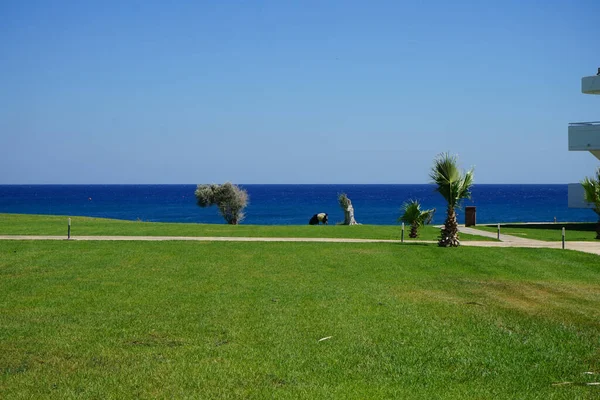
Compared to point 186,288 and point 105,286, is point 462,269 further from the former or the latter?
point 105,286

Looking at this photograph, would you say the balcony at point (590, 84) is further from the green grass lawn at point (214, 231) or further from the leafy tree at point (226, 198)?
the leafy tree at point (226, 198)

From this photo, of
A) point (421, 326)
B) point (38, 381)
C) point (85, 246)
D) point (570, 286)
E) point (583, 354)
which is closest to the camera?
point (38, 381)

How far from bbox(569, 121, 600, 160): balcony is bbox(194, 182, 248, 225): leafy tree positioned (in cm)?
3010

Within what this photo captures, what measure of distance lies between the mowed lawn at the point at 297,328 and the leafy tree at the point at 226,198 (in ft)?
131

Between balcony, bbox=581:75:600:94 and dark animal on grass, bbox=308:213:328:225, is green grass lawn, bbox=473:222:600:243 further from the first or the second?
dark animal on grass, bbox=308:213:328:225

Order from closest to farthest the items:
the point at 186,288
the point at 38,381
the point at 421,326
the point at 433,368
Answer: the point at 38,381
the point at 433,368
the point at 421,326
the point at 186,288

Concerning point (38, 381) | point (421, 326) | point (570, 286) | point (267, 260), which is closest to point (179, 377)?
point (38, 381)

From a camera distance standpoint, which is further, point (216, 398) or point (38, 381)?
point (38, 381)

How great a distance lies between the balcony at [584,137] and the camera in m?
40.0

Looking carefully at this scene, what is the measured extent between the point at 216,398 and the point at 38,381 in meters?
2.34

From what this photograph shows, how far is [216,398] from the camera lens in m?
8.45

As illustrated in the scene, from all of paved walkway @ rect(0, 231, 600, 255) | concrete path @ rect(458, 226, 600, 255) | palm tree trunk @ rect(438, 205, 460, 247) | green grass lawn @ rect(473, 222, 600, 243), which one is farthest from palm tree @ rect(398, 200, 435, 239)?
green grass lawn @ rect(473, 222, 600, 243)

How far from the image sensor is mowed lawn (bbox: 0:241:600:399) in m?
9.10

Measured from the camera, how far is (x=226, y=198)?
63.2 metres
